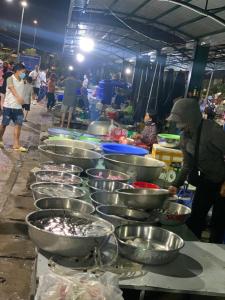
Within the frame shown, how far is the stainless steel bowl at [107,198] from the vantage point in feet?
11.8

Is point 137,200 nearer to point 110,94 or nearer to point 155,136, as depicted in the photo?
point 155,136

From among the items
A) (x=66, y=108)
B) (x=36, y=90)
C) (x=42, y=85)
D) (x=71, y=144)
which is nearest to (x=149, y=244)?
(x=71, y=144)

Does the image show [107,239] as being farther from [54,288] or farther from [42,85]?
[42,85]

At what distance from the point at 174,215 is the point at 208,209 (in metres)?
1.34

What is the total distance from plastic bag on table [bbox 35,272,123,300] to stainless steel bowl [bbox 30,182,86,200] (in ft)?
4.31

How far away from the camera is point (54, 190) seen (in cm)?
373

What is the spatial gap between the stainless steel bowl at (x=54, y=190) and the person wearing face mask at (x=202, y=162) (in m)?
1.11

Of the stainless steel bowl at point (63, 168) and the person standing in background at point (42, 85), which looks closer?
the stainless steel bowl at point (63, 168)

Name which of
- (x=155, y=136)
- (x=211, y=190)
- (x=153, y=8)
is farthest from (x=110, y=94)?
(x=211, y=190)

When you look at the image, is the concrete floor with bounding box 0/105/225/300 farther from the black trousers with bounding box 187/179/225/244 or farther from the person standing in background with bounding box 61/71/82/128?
the person standing in background with bounding box 61/71/82/128

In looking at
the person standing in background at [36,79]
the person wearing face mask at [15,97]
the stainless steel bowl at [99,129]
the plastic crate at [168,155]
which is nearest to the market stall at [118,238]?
the plastic crate at [168,155]

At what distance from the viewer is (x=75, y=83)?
14414 millimetres

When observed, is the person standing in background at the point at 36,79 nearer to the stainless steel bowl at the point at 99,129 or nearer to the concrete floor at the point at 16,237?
the stainless steel bowl at the point at 99,129

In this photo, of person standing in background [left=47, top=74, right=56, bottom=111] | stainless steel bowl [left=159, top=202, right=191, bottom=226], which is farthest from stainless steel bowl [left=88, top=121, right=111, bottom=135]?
person standing in background [left=47, top=74, right=56, bottom=111]
